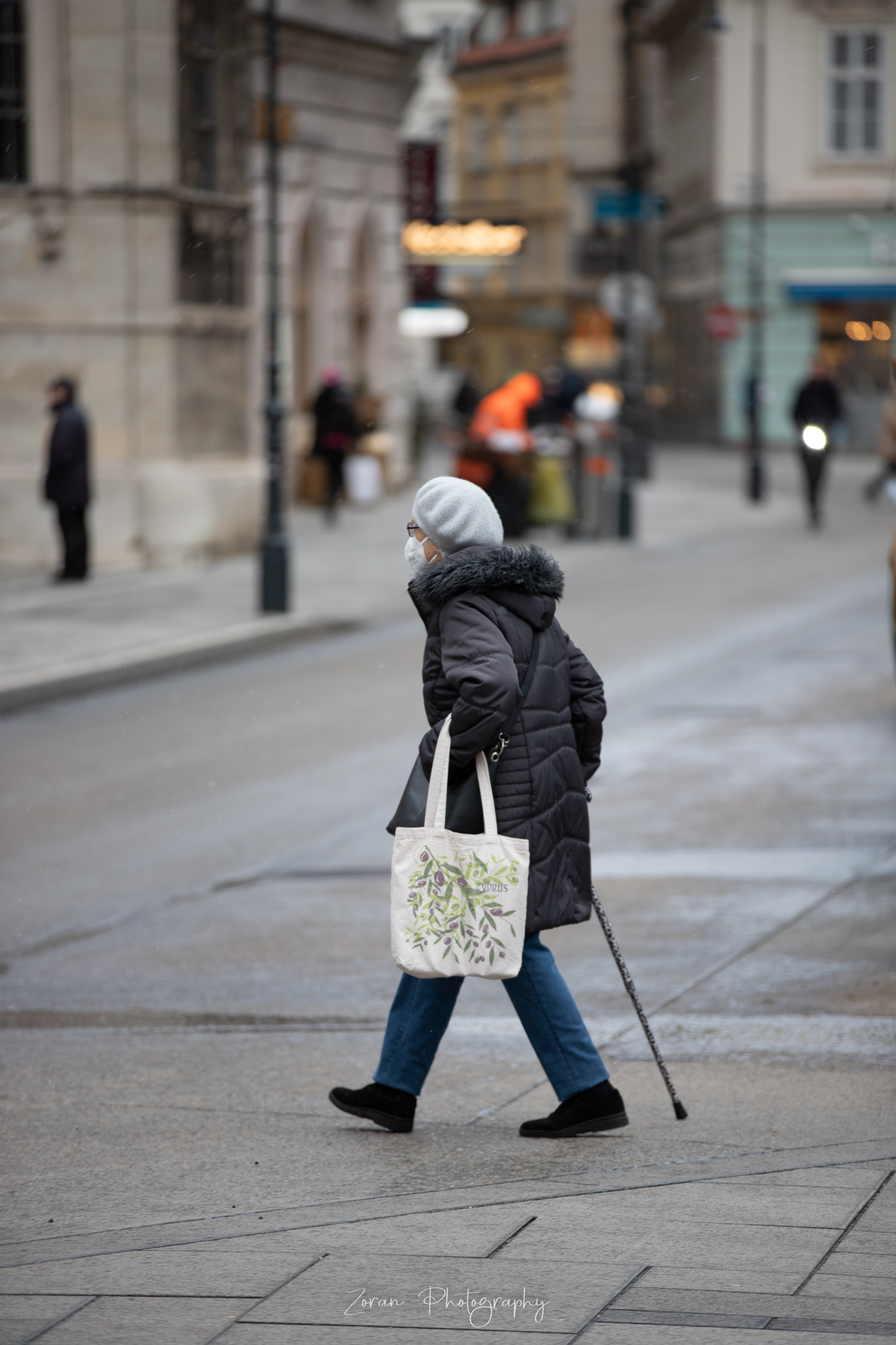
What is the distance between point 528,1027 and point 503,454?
60.8 ft

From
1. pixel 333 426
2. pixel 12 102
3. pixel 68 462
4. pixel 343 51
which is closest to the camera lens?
pixel 68 462

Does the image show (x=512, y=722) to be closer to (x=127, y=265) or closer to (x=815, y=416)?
(x=127, y=265)

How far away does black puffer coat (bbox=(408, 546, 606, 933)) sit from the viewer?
4.84 metres

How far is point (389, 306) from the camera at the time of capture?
1275 inches

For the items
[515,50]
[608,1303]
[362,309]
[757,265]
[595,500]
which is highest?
[515,50]

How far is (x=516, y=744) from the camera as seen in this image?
16.2 ft

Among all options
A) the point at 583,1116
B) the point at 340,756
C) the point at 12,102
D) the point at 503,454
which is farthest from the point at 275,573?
the point at 583,1116

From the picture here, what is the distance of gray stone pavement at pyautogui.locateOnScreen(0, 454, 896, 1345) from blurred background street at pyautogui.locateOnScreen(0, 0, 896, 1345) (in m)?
0.02

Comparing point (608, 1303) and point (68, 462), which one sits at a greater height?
point (68, 462)

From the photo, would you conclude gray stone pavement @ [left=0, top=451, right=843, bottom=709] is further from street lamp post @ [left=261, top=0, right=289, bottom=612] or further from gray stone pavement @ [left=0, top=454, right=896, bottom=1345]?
gray stone pavement @ [left=0, top=454, right=896, bottom=1345]

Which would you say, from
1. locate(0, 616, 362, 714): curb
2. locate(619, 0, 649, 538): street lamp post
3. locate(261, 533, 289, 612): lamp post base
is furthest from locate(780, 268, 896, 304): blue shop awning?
locate(261, 533, 289, 612): lamp post base

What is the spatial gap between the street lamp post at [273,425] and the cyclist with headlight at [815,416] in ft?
33.8

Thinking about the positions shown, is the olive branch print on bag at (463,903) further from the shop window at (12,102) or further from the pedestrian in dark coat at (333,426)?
the pedestrian in dark coat at (333,426)

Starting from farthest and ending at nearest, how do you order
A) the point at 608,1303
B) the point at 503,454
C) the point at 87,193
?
the point at 503,454 → the point at 87,193 → the point at 608,1303
